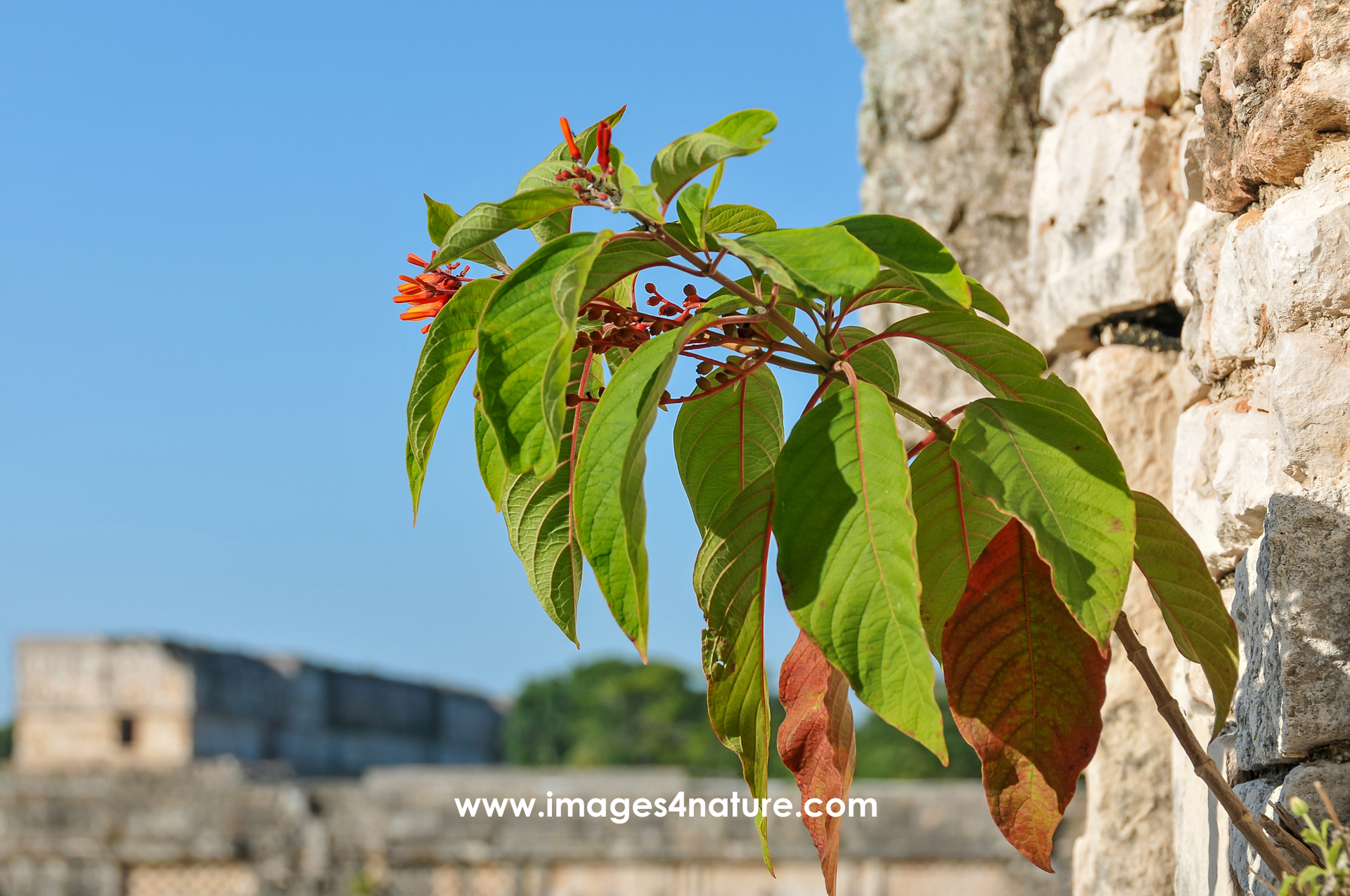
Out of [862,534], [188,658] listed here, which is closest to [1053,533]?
[862,534]

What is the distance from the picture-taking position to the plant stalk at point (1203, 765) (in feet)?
3.15

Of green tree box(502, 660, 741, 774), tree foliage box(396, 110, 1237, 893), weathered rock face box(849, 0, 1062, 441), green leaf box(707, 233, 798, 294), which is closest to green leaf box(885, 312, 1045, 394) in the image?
tree foliage box(396, 110, 1237, 893)

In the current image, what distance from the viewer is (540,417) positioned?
830 millimetres

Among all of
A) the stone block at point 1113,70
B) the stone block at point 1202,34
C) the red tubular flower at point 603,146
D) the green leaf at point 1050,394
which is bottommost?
the green leaf at point 1050,394

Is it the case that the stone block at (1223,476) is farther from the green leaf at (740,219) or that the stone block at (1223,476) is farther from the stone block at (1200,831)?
the green leaf at (740,219)

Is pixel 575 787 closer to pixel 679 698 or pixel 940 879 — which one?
pixel 940 879

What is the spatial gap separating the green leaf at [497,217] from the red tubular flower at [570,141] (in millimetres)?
29

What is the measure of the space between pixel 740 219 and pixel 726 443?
0.74ft

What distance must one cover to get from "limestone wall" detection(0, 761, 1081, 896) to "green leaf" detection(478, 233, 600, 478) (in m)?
4.93

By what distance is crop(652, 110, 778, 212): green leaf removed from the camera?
0.83m

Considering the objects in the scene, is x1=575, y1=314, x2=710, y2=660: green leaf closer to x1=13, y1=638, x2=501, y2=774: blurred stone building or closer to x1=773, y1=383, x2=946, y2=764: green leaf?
x1=773, y1=383, x2=946, y2=764: green leaf

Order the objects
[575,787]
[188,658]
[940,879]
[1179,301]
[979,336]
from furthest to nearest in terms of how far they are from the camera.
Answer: [188,658] < [575,787] < [940,879] < [1179,301] < [979,336]

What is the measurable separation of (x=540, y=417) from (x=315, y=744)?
1224 centimetres

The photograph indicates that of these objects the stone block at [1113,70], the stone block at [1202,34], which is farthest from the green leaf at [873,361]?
the stone block at [1113,70]
